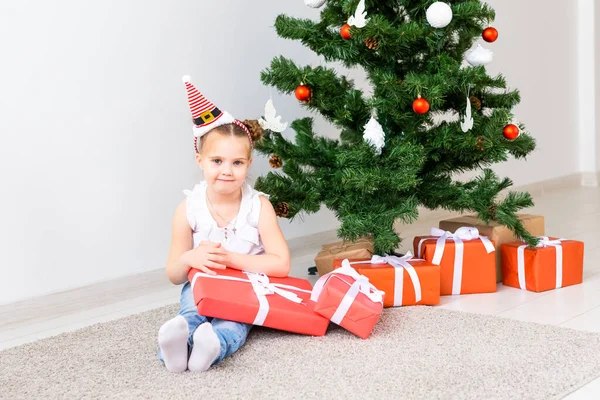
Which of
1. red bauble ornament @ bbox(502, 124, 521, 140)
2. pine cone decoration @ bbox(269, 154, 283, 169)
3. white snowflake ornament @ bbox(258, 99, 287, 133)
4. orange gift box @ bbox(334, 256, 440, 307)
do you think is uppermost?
white snowflake ornament @ bbox(258, 99, 287, 133)

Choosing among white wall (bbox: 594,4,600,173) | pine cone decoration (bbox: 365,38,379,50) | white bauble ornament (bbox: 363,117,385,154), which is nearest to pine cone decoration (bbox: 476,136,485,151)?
white bauble ornament (bbox: 363,117,385,154)

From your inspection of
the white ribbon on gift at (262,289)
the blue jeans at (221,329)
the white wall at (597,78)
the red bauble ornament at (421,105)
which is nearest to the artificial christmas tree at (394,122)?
the red bauble ornament at (421,105)

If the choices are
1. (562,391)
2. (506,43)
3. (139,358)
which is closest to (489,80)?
(562,391)

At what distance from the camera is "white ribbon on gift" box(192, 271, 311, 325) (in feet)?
6.19

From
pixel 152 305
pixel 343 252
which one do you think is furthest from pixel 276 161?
pixel 152 305

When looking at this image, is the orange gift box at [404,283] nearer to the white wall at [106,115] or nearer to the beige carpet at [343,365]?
the beige carpet at [343,365]

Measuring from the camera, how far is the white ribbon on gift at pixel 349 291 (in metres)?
1.90

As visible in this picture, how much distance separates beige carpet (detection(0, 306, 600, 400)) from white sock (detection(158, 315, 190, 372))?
0.03 metres

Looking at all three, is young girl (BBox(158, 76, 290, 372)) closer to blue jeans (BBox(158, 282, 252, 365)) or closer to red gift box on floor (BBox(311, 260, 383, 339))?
blue jeans (BBox(158, 282, 252, 365))

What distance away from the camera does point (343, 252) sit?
238cm

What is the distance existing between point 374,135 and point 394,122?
0.14 meters

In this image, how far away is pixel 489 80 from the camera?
2.28 metres

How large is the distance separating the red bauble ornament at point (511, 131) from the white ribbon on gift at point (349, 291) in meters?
0.62

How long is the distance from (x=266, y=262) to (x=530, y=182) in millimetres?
2638
